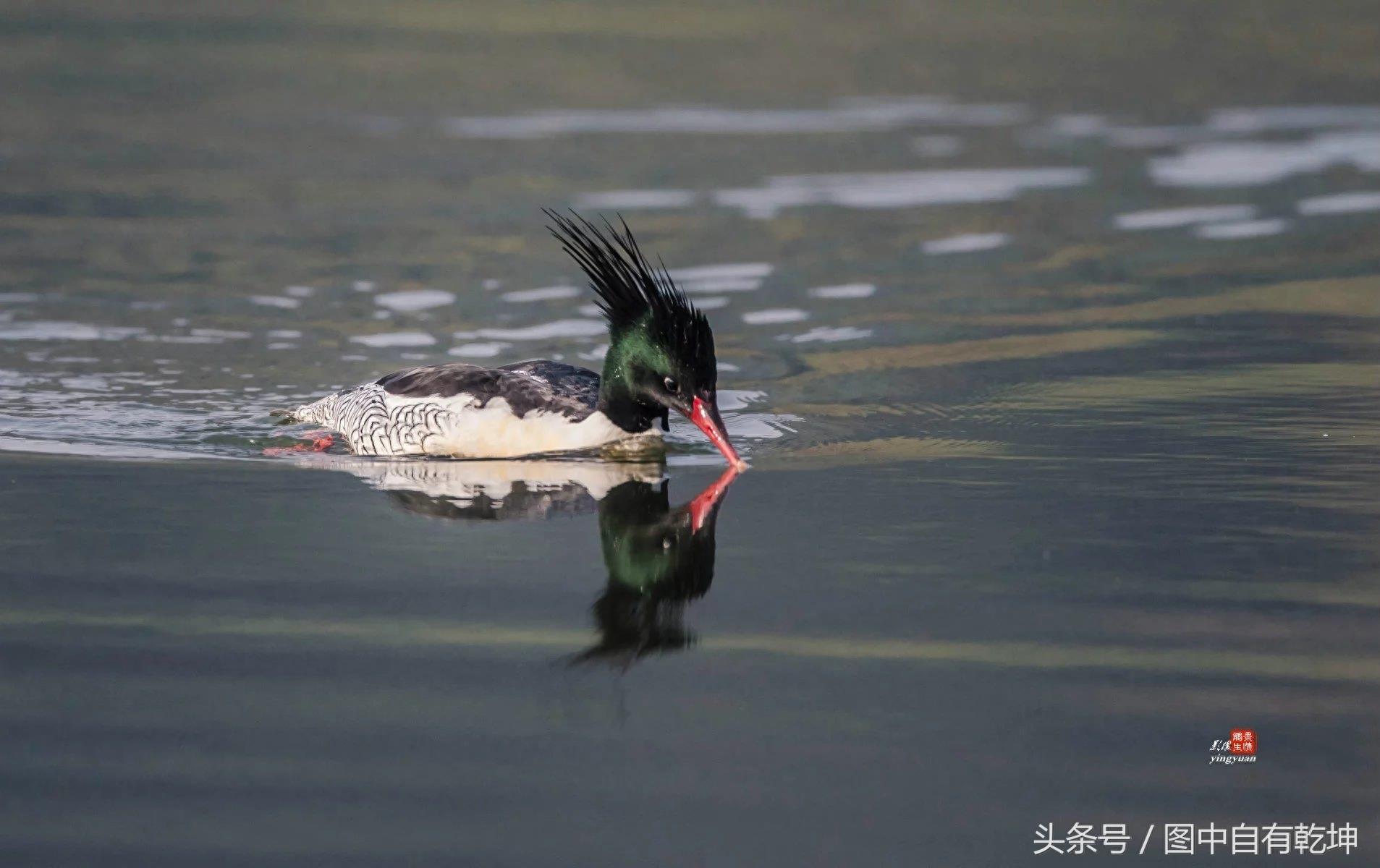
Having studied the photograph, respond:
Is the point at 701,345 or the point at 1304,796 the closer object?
the point at 1304,796

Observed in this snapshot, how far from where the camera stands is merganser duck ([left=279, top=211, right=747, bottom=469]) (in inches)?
365

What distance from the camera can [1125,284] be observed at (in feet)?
46.0

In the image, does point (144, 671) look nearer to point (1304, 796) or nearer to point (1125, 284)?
point (1304, 796)

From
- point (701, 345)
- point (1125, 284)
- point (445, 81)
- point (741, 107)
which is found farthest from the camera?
point (445, 81)

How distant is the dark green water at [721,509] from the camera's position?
5.53 meters

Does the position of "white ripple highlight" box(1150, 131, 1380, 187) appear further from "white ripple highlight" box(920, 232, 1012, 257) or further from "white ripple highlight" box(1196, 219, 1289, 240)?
"white ripple highlight" box(920, 232, 1012, 257)

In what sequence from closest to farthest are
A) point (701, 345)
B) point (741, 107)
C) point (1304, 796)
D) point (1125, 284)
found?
1. point (1304, 796)
2. point (701, 345)
3. point (1125, 284)
4. point (741, 107)

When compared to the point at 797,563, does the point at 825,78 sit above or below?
above

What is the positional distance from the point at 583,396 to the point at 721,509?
59.0 inches

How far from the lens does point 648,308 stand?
9.43 meters

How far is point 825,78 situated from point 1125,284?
39.1 ft

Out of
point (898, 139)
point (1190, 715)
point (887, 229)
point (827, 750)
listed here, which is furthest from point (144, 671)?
point (898, 139)

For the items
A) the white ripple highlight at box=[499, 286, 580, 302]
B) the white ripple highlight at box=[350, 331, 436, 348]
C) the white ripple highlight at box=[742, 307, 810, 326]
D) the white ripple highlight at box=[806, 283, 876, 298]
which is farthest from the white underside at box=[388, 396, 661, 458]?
the white ripple highlight at box=[806, 283, 876, 298]

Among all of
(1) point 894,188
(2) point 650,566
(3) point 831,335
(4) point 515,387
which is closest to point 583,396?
(4) point 515,387
